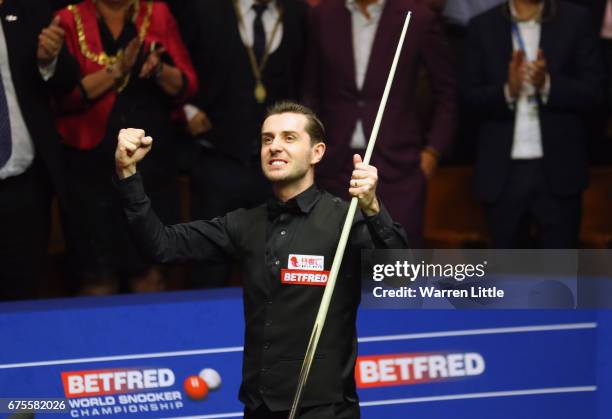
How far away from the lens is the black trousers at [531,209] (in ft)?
18.1

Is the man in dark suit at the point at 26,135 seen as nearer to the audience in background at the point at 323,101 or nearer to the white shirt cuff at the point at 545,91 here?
the audience in background at the point at 323,101

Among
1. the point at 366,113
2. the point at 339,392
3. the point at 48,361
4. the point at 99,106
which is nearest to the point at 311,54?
the point at 366,113

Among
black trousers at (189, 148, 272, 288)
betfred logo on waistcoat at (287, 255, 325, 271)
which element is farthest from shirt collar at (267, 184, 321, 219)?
black trousers at (189, 148, 272, 288)

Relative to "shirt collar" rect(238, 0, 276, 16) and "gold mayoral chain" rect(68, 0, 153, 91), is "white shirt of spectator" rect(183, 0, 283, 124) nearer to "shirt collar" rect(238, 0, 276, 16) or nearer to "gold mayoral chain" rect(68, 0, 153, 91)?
"shirt collar" rect(238, 0, 276, 16)

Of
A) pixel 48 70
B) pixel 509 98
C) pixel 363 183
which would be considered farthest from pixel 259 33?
pixel 363 183

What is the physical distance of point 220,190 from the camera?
5.34m

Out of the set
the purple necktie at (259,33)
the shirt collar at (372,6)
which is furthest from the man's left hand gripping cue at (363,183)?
the shirt collar at (372,6)

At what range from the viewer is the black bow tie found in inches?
147

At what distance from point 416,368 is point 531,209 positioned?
1209 mm

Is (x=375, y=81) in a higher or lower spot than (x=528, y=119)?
higher

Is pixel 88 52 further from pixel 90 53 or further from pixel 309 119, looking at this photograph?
pixel 309 119

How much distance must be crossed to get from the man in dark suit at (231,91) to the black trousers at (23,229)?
0.74 metres

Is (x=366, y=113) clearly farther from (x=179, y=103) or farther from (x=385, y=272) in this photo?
(x=385, y=272)

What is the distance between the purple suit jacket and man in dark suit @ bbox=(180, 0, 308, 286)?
147 mm
